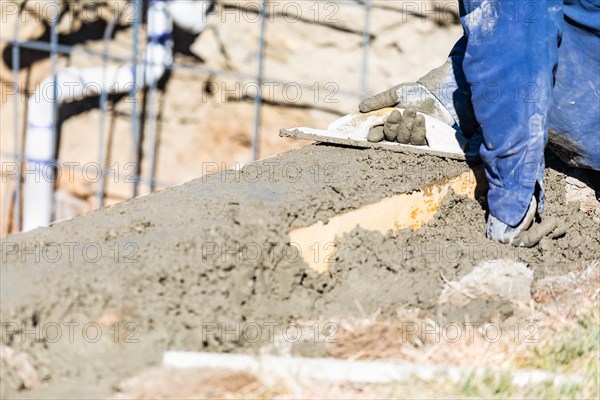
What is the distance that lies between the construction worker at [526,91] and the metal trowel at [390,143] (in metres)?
0.23

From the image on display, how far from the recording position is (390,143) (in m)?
3.38

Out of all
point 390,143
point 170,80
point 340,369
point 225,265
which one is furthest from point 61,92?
point 340,369

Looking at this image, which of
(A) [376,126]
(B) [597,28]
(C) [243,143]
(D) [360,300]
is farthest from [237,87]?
(D) [360,300]

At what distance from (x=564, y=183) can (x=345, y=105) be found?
2889mm

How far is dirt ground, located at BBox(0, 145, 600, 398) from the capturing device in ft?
7.17

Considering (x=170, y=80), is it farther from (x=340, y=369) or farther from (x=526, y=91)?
(x=340, y=369)

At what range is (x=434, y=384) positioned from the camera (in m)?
2.16

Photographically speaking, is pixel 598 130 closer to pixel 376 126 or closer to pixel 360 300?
pixel 376 126

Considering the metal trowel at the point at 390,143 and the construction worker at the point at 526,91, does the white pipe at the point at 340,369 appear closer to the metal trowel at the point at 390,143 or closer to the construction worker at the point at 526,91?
the construction worker at the point at 526,91

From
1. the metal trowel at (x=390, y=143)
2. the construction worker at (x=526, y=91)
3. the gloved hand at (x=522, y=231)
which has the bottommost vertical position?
the gloved hand at (x=522, y=231)

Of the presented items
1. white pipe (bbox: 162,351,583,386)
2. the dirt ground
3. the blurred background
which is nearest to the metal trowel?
the dirt ground

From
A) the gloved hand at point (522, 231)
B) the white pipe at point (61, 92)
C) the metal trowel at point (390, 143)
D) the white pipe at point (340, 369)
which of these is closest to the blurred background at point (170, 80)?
the white pipe at point (61, 92)

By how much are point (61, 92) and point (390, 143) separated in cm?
372

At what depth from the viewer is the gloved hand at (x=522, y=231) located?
10.2ft
